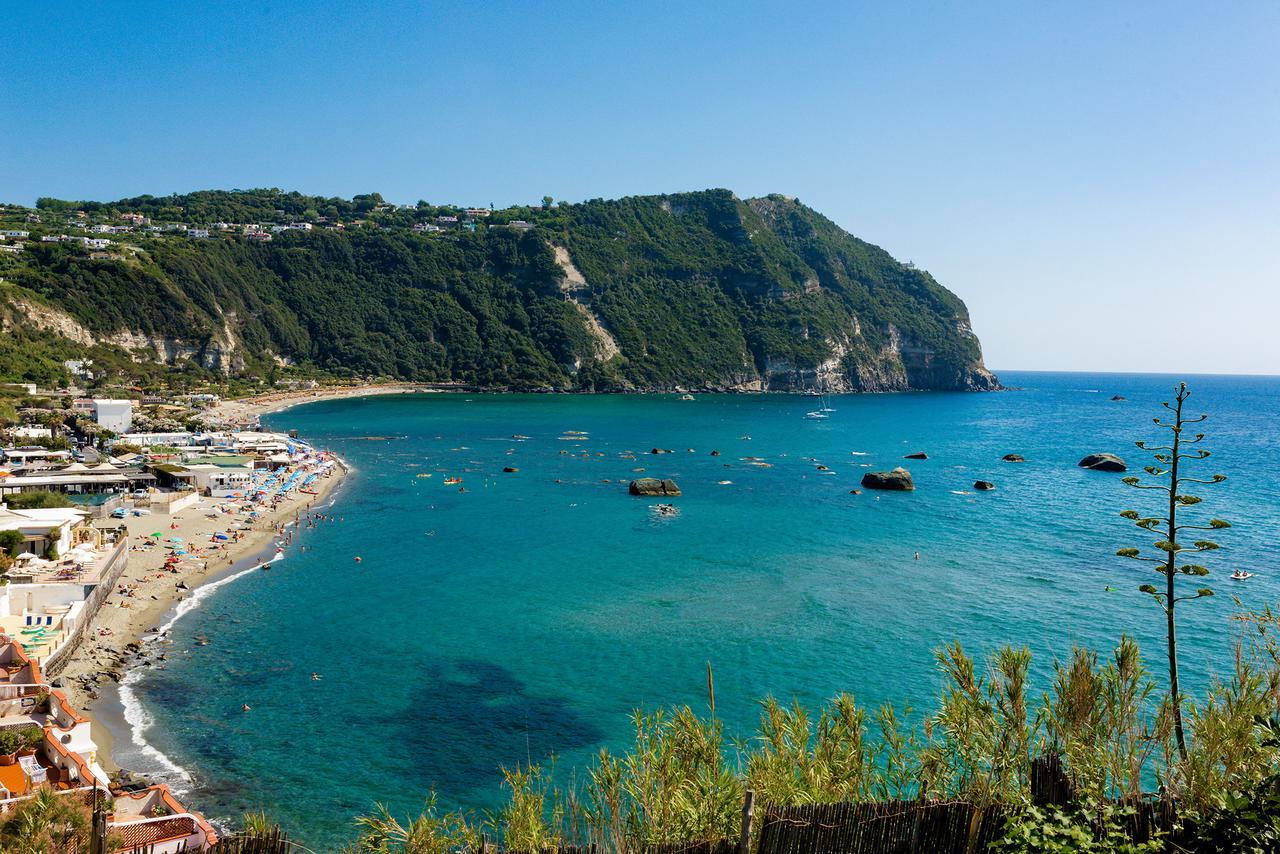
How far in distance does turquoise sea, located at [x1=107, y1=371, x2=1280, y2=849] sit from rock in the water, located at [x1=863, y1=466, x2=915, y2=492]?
1.40m

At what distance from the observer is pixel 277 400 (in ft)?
479

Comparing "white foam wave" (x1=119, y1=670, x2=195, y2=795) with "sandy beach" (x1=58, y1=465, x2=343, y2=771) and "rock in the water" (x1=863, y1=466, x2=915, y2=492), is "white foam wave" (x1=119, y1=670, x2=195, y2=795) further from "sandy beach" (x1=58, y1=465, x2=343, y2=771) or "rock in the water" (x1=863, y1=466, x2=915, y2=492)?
"rock in the water" (x1=863, y1=466, x2=915, y2=492)

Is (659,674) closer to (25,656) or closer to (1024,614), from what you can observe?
(1024,614)

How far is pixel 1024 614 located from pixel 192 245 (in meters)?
200

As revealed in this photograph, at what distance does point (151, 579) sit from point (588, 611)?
78.9 ft

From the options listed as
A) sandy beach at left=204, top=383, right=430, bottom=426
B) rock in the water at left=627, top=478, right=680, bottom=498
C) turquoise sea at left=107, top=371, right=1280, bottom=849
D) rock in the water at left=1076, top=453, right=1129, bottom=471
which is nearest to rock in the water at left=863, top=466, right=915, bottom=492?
turquoise sea at left=107, top=371, right=1280, bottom=849

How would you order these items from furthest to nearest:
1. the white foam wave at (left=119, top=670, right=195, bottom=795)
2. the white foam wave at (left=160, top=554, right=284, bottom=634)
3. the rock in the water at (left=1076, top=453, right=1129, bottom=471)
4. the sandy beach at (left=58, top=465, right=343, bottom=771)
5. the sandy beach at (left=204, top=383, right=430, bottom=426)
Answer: the sandy beach at (left=204, top=383, right=430, bottom=426) → the rock in the water at (left=1076, top=453, right=1129, bottom=471) → the white foam wave at (left=160, top=554, right=284, bottom=634) → the sandy beach at (left=58, top=465, right=343, bottom=771) → the white foam wave at (left=119, top=670, right=195, bottom=795)

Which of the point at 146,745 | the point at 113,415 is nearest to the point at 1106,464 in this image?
the point at 146,745

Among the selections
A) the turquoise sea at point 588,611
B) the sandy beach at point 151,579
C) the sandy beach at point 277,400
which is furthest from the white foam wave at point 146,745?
the sandy beach at point 277,400

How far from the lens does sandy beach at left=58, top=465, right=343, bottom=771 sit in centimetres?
2850

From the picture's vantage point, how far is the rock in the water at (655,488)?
7025 centimetres

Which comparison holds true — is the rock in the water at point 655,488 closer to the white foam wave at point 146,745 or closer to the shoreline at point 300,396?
the white foam wave at point 146,745

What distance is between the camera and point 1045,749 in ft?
38.3

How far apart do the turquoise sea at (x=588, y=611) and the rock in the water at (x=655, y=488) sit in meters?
3.01
